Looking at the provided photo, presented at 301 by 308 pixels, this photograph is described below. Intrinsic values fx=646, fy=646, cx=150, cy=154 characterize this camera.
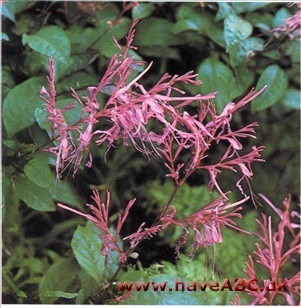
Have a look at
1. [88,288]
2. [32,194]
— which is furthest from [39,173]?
[88,288]

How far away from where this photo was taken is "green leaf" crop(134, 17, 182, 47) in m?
0.71

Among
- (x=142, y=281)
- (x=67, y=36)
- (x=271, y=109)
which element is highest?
(x=67, y=36)

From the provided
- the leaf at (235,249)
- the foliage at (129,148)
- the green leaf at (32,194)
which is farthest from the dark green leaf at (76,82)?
the leaf at (235,249)

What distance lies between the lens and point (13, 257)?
730 millimetres

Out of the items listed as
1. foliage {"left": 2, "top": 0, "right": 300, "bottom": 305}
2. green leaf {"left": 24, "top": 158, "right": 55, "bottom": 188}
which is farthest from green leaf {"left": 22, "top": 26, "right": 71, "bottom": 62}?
green leaf {"left": 24, "top": 158, "right": 55, "bottom": 188}

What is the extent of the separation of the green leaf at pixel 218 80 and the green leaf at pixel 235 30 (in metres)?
0.03

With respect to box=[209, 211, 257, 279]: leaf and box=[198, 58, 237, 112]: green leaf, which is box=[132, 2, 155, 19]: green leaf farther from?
box=[209, 211, 257, 279]: leaf

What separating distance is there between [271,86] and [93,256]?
27cm

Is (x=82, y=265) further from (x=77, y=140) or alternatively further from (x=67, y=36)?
(x=67, y=36)

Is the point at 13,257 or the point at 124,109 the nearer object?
the point at 124,109

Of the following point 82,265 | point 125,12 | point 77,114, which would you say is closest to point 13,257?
point 82,265

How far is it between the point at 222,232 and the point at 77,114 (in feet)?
0.65

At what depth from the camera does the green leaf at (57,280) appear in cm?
71

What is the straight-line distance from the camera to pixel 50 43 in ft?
2.26
